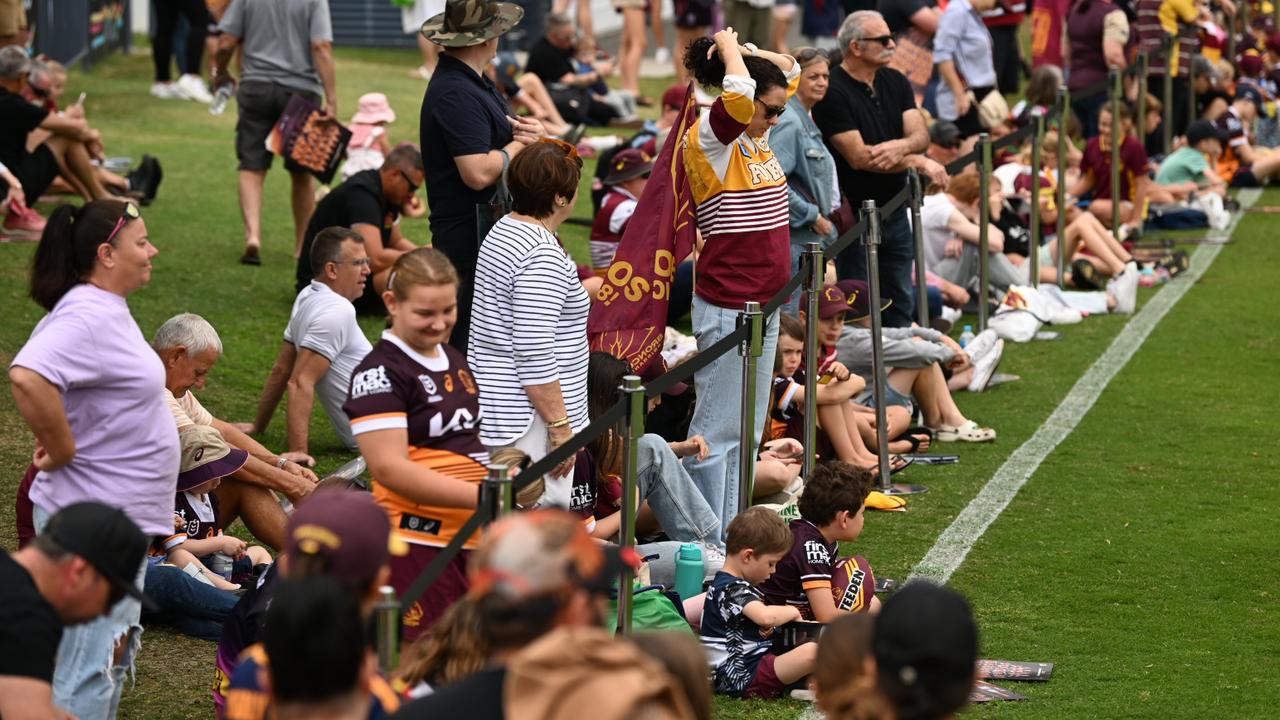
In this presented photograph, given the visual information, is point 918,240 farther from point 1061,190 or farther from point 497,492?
point 497,492

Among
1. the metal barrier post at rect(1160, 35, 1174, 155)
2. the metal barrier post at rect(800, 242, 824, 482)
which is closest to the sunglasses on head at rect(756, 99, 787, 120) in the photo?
the metal barrier post at rect(800, 242, 824, 482)

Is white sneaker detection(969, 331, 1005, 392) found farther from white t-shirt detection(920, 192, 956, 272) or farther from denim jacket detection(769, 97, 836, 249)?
denim jacket detection(769, 97, 836, 249)

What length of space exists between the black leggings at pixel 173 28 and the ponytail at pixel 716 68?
12.6 meters

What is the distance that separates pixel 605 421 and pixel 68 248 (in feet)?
5.40

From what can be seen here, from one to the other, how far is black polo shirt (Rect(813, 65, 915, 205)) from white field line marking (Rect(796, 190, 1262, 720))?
1611mm

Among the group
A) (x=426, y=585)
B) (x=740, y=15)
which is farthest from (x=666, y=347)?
(x=740, y=15)

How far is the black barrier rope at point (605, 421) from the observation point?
4.54m

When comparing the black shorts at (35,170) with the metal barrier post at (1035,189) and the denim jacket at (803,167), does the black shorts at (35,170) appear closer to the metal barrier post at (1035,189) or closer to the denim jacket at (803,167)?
the denim jacket at (803,167)

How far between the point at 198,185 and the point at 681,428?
8.08 meters

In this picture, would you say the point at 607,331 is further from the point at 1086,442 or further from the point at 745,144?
the point at 1086,442

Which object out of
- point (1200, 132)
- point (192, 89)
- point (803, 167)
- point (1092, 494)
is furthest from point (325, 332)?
point (192, 89)

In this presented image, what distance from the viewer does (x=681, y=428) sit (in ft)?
25.3

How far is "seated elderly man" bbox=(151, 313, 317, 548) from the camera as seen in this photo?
6.62 metres

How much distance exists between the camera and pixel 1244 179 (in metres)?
18.2
